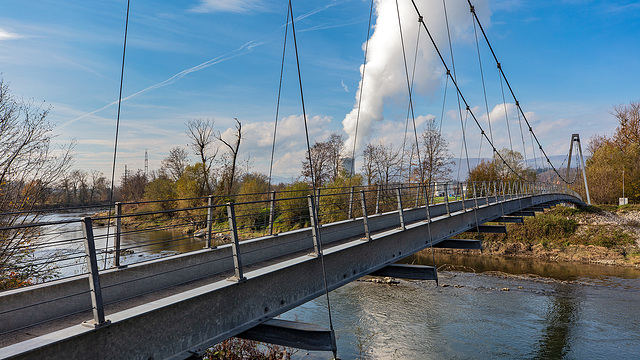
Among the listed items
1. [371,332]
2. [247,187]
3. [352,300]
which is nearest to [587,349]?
[371,332]

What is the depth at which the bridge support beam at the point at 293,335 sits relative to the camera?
210 inches

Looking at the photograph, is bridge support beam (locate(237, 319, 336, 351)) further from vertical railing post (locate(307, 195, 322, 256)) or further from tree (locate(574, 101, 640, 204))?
tree (locate(574, 101, 640, 204))

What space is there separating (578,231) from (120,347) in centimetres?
4378

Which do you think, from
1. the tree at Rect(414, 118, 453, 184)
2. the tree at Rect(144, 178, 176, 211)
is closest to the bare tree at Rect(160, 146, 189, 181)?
the tree at Rect(144, 178, 176, 211)

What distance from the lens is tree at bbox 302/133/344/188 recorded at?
3931 cm

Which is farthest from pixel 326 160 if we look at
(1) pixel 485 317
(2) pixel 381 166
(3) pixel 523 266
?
(1) pixel 485 317

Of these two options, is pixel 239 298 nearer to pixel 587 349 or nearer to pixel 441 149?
pixel 587 349

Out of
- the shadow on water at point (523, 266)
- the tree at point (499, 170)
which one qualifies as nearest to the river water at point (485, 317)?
the shadow on water at point (523, 266)

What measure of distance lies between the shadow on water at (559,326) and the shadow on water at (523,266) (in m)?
6.33

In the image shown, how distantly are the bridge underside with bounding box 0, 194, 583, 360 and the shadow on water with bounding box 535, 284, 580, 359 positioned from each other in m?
8.71

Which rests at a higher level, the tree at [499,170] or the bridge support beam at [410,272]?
the tree at [499,170]

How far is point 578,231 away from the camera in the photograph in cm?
3812

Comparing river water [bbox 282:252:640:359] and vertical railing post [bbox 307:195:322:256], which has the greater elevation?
vertical railing post [bbox 307:195:322:256]

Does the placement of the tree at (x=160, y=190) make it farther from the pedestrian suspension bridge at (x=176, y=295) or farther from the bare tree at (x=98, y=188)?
the pedestrian suspension bridge at (x=176, y=295)
